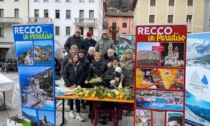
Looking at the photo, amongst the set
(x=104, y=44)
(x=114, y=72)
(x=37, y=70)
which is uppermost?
(x=104, y=44)

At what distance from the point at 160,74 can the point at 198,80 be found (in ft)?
3.22

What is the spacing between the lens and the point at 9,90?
6.73m

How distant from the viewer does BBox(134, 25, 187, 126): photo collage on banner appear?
381 cm

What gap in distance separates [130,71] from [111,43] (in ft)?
5.21

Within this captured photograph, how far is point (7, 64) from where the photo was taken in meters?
21.0

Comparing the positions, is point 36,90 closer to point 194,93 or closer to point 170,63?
point 170,63

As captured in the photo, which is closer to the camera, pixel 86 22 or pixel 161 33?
pixel 161 33

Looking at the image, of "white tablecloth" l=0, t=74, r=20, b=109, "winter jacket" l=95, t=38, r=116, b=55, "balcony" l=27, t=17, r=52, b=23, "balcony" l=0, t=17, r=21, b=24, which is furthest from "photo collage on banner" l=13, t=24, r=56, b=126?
"balcony" l=0, t=17, r=21, b=24

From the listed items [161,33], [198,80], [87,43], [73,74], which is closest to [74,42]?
[87,43]

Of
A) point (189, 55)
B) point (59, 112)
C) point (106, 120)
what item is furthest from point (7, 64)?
point (189, 55)

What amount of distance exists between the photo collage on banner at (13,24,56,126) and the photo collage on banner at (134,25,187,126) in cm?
157

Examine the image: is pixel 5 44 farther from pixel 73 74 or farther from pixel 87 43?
pixel 73 74

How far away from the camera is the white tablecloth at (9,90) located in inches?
254

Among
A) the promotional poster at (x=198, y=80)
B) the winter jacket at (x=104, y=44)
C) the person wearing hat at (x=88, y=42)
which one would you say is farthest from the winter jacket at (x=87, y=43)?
the promotional poster at (x=198, y=80)
